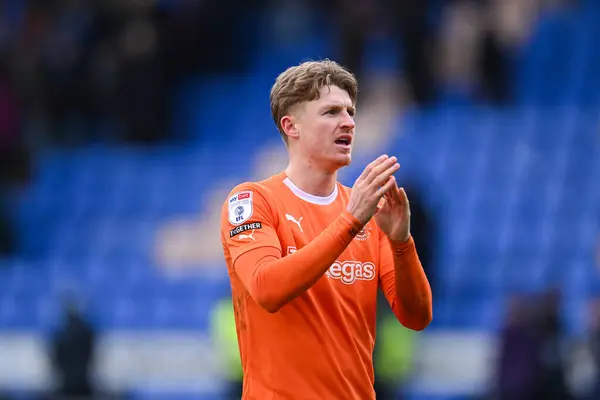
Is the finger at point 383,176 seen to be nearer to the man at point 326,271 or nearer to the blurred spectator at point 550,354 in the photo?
the man at point 326,271

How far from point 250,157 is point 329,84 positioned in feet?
29.5

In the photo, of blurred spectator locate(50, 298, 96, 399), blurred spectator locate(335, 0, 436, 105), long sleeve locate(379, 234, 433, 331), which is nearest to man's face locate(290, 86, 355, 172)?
long sleeve locate(379, 234, 433, 331)

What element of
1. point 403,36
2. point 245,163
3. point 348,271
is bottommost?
point 348,271

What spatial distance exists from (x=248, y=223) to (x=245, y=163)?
9.09 m

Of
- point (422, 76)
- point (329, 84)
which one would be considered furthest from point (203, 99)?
point (329, 84)

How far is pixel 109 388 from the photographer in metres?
11.5

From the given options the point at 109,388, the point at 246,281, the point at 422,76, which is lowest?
the point at 109,388

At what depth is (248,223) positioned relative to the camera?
168 inches

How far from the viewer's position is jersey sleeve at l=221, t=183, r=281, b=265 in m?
4.22

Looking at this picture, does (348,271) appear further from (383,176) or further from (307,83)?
(307,83)

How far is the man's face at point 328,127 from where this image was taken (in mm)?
4367

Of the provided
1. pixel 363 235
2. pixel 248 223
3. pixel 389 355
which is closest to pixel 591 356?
pixel 389 355

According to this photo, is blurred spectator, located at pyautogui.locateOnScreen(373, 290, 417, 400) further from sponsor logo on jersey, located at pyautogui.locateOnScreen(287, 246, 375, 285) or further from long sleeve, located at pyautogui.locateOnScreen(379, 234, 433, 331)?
sponsor logo on jersey, located at pyautogui.locateOnScreen(287, 246, 375, 285)

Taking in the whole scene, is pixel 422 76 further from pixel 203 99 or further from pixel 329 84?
pixel 329 84
